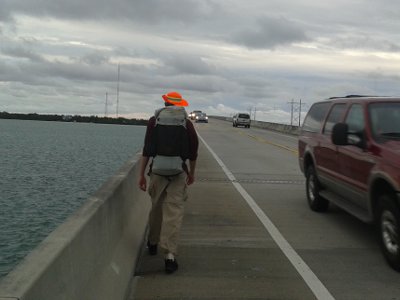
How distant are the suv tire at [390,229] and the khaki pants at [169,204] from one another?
2.27 m

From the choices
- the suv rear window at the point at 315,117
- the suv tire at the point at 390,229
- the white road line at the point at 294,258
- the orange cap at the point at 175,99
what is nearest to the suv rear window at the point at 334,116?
the suv rear window at the point at 315,117

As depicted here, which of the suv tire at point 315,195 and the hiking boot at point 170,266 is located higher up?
the suv tire at point 315,195

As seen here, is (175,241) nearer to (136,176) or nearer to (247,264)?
(247,264)

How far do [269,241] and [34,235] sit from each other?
798 centimetres

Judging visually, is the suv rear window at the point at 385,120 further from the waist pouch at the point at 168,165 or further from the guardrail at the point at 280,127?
the guardrail at the point at 280,127

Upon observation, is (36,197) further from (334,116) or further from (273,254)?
(273,254)

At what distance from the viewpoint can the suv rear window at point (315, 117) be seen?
9.20 meters

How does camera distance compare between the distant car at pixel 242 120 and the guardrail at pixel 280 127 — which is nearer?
the guardrail at pixel 280 127

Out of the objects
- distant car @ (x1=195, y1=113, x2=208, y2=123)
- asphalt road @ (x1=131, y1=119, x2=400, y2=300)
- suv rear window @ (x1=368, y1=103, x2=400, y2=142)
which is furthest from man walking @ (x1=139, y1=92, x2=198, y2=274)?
distant car @ (x1=195, y1=113, x2=208, y2=123)

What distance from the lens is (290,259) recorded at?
6.43 metres

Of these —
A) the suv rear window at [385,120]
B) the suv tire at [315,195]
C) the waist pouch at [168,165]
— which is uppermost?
the suv rear window at [385,120]

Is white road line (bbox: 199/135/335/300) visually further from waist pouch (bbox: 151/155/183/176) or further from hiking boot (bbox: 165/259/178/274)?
waist pouch (bbox: 151/155/183/176)

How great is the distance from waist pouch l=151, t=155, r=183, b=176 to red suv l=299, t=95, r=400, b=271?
2302mm

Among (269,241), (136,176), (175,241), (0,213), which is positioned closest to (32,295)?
(175,241)
